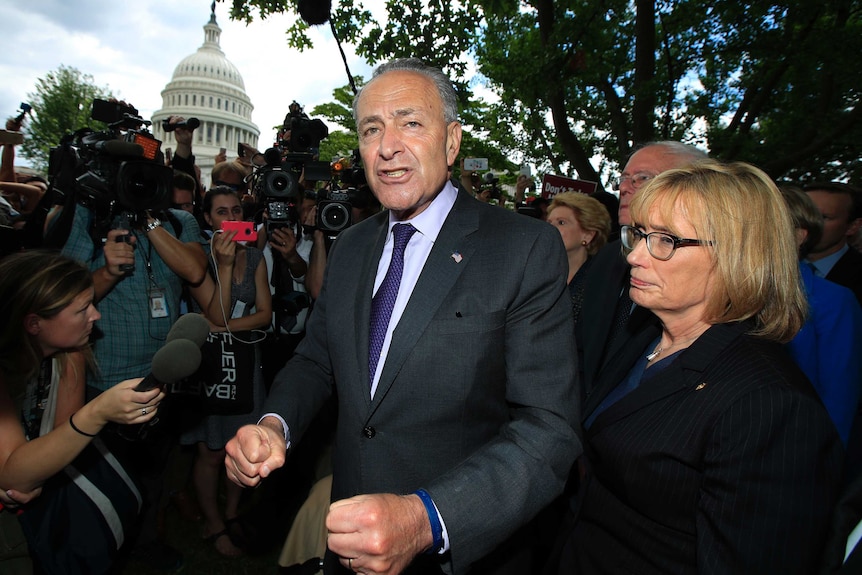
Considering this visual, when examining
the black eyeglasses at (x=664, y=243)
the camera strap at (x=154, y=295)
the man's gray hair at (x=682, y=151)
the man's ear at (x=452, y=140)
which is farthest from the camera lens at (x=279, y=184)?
the black eyeglasses at (x=664, y=243)

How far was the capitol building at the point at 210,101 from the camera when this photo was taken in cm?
8438

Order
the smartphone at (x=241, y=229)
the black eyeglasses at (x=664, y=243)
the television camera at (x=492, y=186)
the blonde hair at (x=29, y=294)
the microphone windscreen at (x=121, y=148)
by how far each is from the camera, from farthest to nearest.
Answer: the television camera at (x=492, y=186) → the smartphone at (x=241, y=229) → the microphone windscreen at (x=121, y=148) → the blonde hair at (x=29, y=294) → the black eyeglasses at (x=664, y=243)

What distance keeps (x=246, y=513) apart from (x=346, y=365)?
318cm

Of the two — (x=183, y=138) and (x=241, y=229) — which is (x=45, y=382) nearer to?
(x=241, y=229)

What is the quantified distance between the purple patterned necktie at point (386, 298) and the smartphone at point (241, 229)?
209 cm

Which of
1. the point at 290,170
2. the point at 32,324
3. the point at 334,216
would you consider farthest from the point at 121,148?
the point at 334,216

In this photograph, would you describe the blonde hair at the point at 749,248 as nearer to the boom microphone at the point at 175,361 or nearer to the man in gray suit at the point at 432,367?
the man in gray suit at the point at 432,367

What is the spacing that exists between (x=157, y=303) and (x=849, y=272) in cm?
511

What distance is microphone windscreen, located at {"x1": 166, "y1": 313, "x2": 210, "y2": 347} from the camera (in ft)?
6.22

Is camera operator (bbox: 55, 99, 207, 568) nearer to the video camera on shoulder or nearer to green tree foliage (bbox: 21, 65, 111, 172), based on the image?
the video camera on shoulder

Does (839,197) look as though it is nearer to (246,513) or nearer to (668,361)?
(668,361)

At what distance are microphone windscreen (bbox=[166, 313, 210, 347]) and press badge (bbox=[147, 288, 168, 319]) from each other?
1.72 meters

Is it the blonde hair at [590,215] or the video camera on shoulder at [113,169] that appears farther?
the blonde hair at [590,215]

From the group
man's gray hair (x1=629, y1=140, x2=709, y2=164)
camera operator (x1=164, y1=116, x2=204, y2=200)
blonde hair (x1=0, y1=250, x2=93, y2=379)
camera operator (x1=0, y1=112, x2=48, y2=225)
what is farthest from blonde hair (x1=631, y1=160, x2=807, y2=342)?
camera operator (x1=0, y1=112, x2=48, y2=225)
